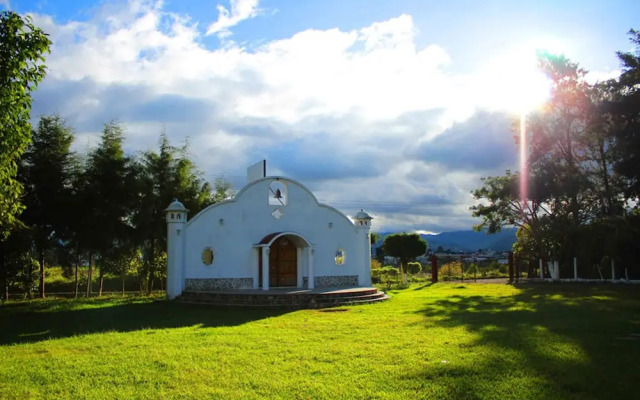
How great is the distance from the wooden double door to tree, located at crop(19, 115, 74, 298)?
6.99 m

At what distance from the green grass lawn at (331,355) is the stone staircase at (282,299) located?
1.80 meters

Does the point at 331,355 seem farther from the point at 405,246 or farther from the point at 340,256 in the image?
the point at 405,246

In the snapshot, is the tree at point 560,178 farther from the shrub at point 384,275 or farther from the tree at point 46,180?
the tree at point 46,180

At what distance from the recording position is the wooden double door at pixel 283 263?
17844 mm

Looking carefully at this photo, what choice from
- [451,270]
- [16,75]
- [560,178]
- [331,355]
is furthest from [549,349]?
[451,270]

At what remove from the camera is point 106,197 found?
1703 cm

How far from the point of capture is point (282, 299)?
14.5 metres

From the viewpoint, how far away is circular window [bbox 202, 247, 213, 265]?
16906mm

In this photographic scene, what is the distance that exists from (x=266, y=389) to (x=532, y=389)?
2.94 meters

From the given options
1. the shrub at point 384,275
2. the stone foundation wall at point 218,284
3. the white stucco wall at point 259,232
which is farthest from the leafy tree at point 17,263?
the shrub at point 384,275

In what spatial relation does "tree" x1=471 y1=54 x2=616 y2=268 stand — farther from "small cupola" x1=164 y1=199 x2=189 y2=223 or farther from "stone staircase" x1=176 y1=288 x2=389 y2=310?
"small cupola" x1=164 y1=199 x2=189 y2=223

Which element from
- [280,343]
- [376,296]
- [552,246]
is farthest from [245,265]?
[552,246]

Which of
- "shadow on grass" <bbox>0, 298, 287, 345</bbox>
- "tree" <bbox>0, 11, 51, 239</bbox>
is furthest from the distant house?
"tree" <bbox>0, 11, 51, 239</bbox>

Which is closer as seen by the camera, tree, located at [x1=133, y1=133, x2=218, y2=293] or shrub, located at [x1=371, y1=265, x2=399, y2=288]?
tree, located at [x1=133, y1=133, x2=218, y2=293]
